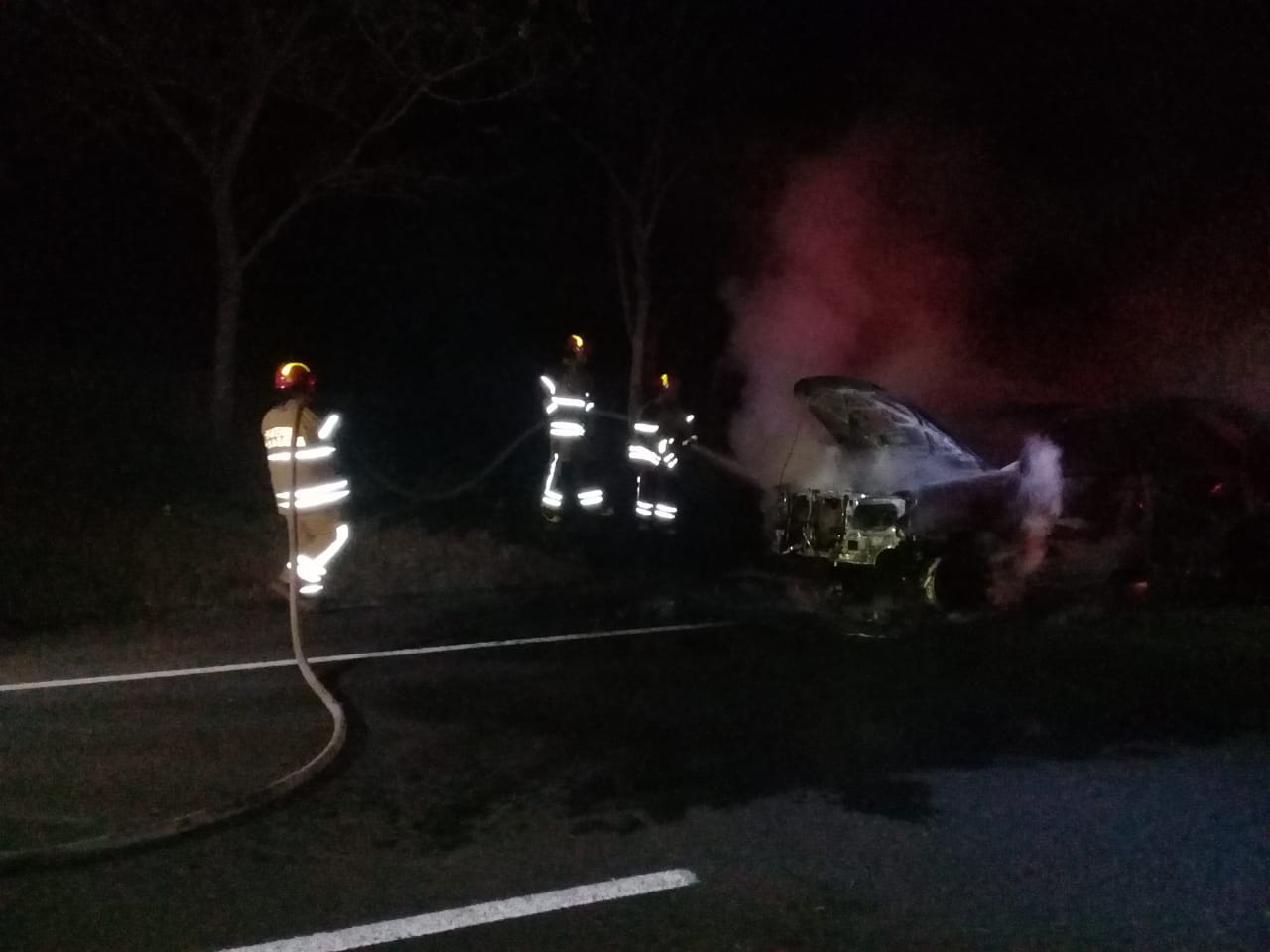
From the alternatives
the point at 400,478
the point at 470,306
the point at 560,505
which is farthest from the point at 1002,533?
the point at 470,306

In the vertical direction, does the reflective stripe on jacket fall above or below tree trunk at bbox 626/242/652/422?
below

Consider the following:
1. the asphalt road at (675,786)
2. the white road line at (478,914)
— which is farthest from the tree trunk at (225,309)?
the white road line at (478,914)

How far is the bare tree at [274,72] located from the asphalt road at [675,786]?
6228 mm

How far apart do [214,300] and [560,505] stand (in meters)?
8.38

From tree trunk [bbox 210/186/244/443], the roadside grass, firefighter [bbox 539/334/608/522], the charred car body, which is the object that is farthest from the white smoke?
tree trunk [bbox 210/186/244/443]

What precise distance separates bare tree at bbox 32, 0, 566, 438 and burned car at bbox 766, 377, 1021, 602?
17.7ft

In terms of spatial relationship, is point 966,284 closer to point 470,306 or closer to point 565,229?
point 565,229

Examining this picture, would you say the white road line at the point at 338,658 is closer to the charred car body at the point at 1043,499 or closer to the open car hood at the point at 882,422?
the charred car body at the point at 1043,499

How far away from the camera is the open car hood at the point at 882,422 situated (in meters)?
9.95

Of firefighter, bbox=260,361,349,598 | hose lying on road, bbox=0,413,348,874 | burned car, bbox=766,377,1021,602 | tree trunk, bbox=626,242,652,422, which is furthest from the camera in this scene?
tree trunk, bbox=626,242,652,422

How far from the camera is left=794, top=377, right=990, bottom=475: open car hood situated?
9.95m

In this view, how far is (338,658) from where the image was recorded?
8.65m

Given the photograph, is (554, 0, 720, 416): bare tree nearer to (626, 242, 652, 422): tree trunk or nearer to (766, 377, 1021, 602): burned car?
(626, 242, 652, 422): tree trunk

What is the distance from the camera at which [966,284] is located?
1642 cm
